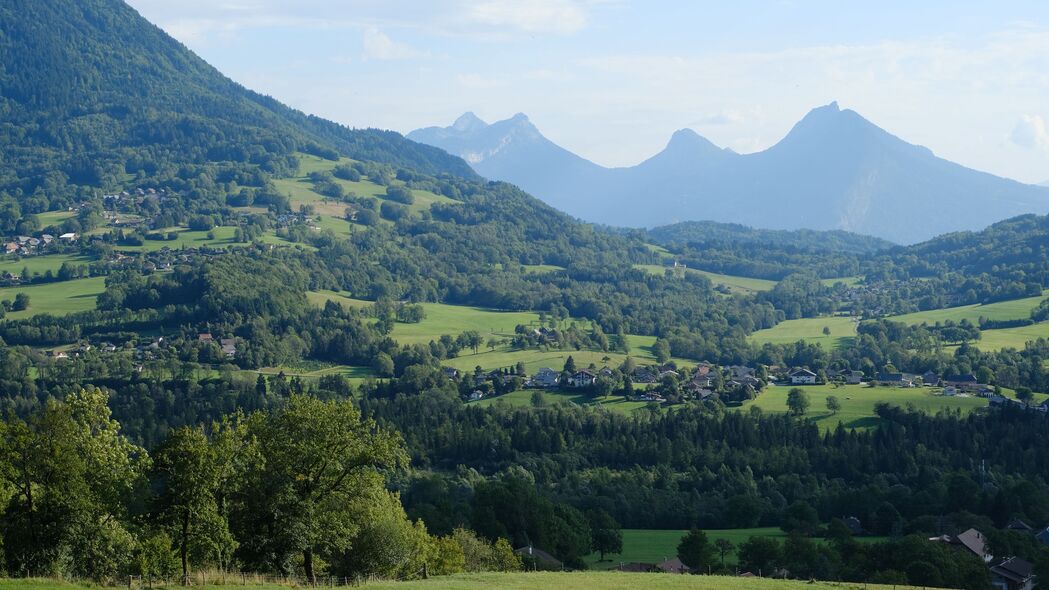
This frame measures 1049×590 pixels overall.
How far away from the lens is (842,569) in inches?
2261

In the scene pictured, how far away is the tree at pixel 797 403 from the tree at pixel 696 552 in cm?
4643

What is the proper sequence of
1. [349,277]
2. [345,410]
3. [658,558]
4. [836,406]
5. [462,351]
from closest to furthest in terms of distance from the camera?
[345,410] < [658,558] < [836,406] < [462,351] < [349,277]

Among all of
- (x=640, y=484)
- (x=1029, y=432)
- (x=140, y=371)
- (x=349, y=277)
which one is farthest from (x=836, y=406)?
(x=349, y=277)

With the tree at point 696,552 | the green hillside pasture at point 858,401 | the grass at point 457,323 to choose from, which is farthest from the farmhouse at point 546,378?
the tree at point 696,552

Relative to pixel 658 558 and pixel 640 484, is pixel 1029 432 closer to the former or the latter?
pixel 640 484

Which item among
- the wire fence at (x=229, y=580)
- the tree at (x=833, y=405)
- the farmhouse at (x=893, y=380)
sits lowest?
the farmhouse at (x=893, y=380)

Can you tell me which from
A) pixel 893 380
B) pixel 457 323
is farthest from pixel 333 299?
pixel 893 380

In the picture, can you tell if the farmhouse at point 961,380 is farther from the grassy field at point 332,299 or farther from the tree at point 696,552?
the grassy field at point 332,299

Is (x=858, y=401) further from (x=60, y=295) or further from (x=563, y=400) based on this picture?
(x=60, y=295)

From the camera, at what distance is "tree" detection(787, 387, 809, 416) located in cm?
10719

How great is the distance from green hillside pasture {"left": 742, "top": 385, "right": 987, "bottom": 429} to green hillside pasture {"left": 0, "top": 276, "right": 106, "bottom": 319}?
93.9m

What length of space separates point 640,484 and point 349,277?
11239cm

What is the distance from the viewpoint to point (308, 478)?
35.0m

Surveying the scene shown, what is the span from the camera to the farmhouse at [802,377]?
429 ft
